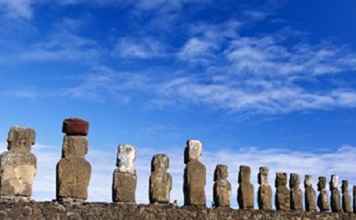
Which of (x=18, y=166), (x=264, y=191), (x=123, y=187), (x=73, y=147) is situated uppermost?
(x=73, y=147)

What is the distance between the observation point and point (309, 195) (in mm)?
16562

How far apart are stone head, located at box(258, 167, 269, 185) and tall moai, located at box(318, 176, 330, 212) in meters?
2.29

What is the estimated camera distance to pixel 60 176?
11.0m

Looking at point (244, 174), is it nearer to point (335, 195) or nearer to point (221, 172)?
point (221, 172)

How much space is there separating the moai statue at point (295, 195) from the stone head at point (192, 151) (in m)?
3.55

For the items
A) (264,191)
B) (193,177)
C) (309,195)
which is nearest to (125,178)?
(193,177)

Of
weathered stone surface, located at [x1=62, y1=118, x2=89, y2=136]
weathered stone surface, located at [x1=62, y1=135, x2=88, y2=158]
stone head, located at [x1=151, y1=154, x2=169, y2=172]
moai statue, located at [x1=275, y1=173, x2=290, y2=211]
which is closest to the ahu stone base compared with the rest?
stone head, located at [x1=151, y1=154, x2=169, y2=172]

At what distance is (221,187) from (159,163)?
184cm

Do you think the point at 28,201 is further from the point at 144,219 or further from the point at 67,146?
the point at 144,219

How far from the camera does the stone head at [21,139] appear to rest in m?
10.7

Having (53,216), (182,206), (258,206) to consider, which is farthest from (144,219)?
(258,206)

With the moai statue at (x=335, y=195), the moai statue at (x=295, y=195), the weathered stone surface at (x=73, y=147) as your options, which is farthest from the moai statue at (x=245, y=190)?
the weathered stone surface at (x=73, y=147)

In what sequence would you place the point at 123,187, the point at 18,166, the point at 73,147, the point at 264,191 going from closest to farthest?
the point at 18,166 < the point at 73,147 < the point at 123,187 < the point at 264,191

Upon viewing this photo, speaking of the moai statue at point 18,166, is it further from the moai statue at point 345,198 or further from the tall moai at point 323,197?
the moai statue at point 345,198
